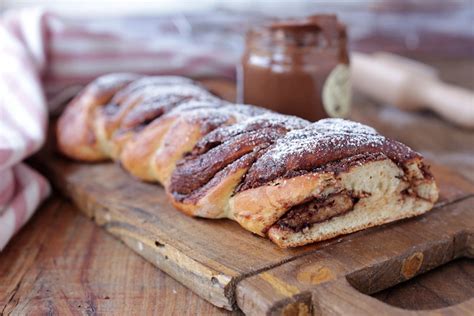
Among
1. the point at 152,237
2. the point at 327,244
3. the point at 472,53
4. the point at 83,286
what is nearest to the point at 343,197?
the point at 327,244

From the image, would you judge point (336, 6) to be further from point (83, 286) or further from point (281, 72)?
point (83, 286)

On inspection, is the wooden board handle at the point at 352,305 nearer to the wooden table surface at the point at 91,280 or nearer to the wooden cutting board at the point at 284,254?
the wooden cutting board at the point at 284,254

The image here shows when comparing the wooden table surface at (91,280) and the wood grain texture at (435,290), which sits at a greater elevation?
the wood grain texture at (435,290)

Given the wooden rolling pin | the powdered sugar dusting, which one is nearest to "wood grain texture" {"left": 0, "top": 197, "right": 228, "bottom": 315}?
the powdered sugar dusting

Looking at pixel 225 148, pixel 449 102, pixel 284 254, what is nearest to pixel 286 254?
pixel 284 254

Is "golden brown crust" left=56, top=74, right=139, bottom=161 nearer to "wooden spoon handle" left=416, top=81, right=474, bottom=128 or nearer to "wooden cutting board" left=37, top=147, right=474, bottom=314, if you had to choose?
"wooden cutting board" left=37, top=147, right=474, bottom=314

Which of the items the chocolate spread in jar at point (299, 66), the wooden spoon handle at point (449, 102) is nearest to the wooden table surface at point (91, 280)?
the chocolate spread in jar at point (299, 66)
